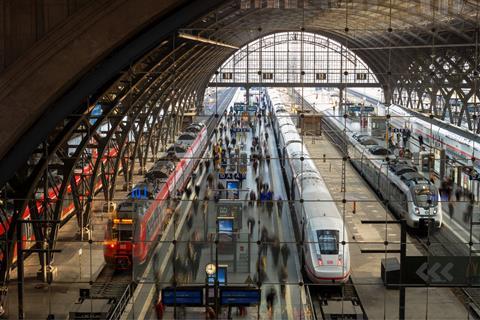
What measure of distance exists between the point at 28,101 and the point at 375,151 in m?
7.74

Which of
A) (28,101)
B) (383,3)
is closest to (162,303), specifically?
(28,101)

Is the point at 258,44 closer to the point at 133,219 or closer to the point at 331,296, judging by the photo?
the point at 133,219

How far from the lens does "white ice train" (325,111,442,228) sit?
16406 mm

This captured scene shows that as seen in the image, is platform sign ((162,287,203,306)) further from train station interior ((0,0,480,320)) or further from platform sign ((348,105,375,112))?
platform sign ((348,105,375,112))

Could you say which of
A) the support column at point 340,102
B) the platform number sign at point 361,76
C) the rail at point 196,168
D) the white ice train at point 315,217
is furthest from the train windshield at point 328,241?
the platform number sign at point 361,76

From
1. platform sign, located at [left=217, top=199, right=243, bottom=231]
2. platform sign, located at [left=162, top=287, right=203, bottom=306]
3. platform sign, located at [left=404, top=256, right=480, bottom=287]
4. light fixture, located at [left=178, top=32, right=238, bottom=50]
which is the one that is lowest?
platform sign, located at [left=162, top=287, right=203, bottom=306]

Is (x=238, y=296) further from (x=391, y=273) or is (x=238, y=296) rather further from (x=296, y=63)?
(x=296, y=63)

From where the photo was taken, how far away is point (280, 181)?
18047mm

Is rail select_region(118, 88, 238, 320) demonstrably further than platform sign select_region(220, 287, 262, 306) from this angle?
Yes

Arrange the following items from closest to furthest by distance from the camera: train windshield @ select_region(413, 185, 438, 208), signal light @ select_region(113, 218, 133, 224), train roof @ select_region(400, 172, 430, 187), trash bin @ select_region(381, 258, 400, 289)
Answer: trash bin @ select_region(381, 258, 400, 289) → train roof @ select_region(400, 172, 430, 187) → train windshield @ select_region(413, 185, 438, 208) → signal light @ select_region(113, 218, 133, 224)

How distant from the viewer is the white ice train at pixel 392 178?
53.8 feet

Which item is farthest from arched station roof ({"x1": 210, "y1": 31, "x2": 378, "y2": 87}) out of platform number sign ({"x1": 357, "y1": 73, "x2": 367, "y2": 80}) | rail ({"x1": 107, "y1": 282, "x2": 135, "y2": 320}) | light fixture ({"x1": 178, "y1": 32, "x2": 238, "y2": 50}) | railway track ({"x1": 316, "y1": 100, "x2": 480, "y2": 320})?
rail ({"x1": 107, "y1": 282, "x2": 135, "y2": 320})

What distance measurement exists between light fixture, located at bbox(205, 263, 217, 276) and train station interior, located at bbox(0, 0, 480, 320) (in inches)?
4.0

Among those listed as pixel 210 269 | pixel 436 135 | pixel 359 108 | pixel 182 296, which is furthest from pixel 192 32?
pixel 436 135
